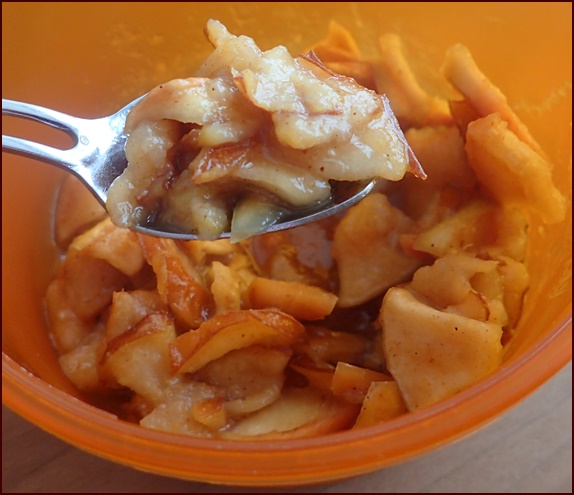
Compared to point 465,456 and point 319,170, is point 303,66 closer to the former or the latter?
point 319,170

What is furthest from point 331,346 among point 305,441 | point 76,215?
point 76,215

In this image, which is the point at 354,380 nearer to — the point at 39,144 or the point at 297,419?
the point at 297,419

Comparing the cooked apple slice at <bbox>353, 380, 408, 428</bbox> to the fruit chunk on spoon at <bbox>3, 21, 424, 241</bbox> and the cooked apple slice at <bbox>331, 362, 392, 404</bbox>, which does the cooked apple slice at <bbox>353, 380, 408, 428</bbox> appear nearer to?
the cooked apple slice at <bbox>331, 362, 392, 404</bbox>

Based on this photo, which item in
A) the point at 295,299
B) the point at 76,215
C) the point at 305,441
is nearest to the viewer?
the point at 305,441

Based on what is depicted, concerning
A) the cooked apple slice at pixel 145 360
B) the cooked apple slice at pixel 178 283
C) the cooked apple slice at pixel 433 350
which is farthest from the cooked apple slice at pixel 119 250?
the cooked apple slice at pixel 433 350

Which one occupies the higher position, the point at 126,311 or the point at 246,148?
the point at 246,148

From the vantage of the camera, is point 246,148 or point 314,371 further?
point 314,371

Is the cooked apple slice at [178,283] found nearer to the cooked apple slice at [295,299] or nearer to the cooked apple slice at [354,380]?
the cooked apple slice at [295,299]

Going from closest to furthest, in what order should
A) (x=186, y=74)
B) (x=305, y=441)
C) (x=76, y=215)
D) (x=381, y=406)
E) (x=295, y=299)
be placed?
(x=305, y=441) < (x=381, y=406) < (x=295, y=299) < (x=76, y=215) < (x=186, y=74)
